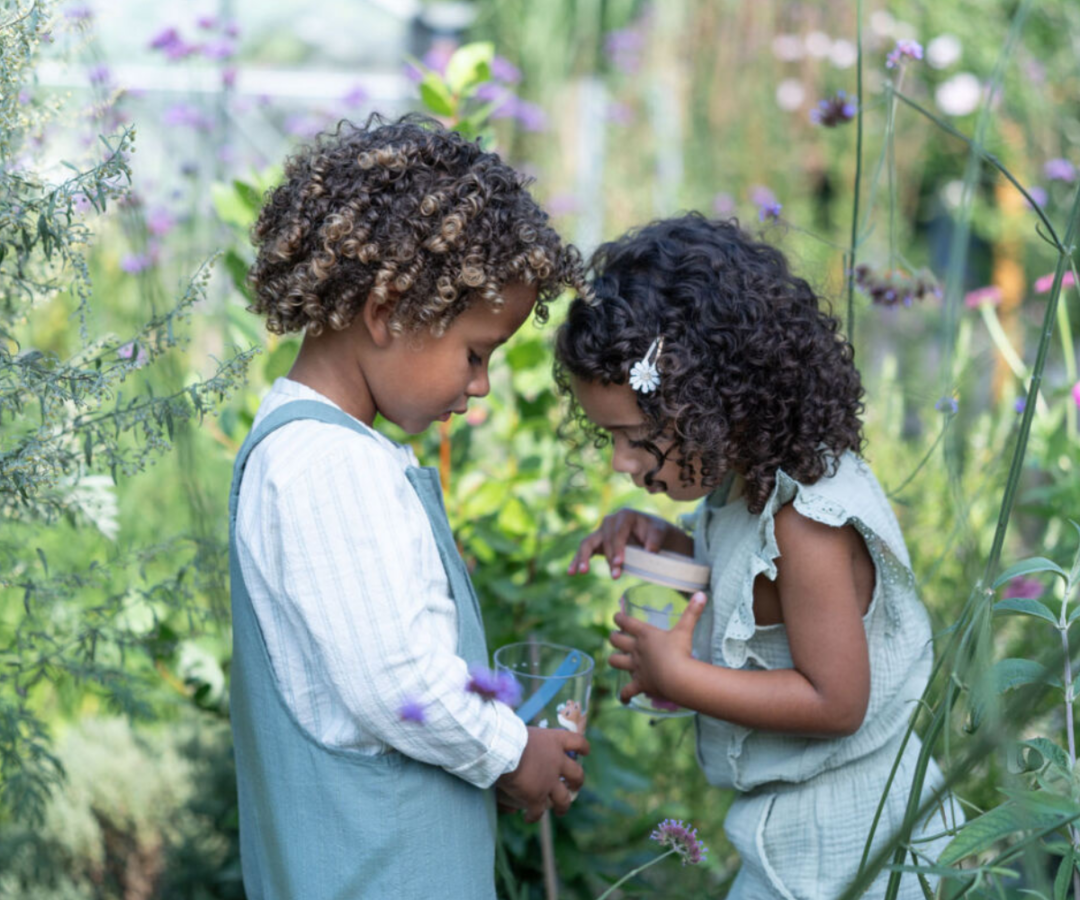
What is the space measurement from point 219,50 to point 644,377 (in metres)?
1.77

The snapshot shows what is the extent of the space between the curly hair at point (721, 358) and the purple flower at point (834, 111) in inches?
10.8

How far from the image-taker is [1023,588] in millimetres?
2014

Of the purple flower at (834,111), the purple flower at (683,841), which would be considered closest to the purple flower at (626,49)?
the purple flower at (834,111)

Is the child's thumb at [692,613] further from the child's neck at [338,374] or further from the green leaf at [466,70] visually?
the green leaf at [466,70]

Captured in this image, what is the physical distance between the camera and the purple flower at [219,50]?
8.67 ft

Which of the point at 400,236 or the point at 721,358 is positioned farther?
the point at 721,358

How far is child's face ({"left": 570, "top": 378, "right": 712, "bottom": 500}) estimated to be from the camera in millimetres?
1394

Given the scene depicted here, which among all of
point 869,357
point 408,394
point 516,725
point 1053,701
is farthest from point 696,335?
point 869,357

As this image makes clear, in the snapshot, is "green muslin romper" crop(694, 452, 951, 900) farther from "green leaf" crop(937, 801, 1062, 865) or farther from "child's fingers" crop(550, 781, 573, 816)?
"green leaf" crop(937, 801, 1062, 865)

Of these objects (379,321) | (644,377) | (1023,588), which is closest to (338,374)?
(379,321)

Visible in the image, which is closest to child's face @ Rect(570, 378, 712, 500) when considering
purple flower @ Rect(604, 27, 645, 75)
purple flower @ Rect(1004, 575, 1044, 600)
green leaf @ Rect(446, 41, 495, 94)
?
green leaf @ Rect(446, 41, 495, 94)

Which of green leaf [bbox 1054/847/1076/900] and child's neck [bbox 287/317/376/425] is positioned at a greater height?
child's neck [bbox 287/317/376/425]

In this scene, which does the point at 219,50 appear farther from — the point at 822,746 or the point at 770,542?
the point at 822,746

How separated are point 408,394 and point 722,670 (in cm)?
49
